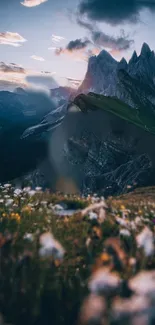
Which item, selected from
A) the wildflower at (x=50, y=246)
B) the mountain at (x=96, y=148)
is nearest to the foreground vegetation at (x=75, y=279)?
the wildflower at (x=50, y=246)

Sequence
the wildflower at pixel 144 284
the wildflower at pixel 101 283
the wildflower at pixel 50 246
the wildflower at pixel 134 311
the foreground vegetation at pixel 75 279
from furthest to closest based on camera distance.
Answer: the wildflower at pixel 50 246 < the wildflower at pixel 101 283 < the foreground vegetation at pixel 75 279 < the wildflower at pixel 144 284 < the wildflower at pixel 134 311

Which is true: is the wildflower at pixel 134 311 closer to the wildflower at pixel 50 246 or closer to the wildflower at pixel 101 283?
the wildflower at pixel 101 283

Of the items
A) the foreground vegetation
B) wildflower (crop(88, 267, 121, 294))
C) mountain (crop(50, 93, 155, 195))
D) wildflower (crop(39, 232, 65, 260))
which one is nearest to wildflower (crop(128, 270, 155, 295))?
the foreground vegetation

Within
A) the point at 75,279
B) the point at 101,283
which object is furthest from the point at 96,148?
the point at 101,283

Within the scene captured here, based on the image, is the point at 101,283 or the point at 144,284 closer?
the point at 144,284

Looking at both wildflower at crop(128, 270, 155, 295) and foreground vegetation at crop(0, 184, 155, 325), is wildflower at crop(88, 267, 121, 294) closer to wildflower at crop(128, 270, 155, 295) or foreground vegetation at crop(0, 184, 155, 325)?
foreground vegetation at crop(0, 184, 155, 325)

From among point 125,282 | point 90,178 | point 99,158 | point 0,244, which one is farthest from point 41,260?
point 99,158

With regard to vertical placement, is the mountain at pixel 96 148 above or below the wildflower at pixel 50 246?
above

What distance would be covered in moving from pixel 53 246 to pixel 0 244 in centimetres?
149

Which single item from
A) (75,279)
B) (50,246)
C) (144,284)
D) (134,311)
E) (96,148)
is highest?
(96,148)

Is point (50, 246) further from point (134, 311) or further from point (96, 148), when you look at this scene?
point (96, 148)

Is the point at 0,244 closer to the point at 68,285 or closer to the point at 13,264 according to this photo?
the point at 13,264

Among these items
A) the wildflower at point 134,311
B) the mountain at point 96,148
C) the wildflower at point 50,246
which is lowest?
the wildflower at point 134,311

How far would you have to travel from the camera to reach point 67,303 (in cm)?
764
